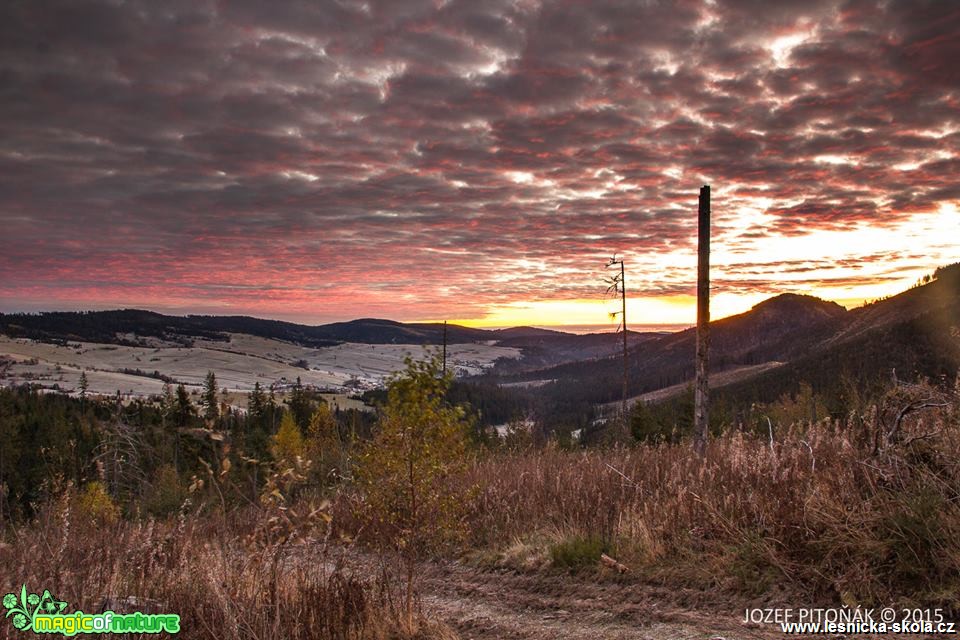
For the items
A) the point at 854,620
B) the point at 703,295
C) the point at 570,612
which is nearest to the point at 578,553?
the point at 570,612

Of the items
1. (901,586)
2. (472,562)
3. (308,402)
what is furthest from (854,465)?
(308,402)

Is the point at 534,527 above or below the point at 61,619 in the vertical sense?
below

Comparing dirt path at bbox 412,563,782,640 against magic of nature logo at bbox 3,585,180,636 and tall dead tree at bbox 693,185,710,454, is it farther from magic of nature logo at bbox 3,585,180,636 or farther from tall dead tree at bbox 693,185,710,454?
tall dead tree at bbox 693,185,710,454

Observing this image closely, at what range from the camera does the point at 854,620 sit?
5.39 metres

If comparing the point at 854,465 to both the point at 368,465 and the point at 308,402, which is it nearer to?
the point at 368,465

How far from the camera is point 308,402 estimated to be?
3319 inches

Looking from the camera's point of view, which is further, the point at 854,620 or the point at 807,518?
the point at 807,518

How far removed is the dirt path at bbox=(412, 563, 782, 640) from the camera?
580cm

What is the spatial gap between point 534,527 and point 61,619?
677 cm

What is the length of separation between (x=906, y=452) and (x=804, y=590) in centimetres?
222

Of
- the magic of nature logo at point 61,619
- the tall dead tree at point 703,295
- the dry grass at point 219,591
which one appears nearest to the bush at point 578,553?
the dry grass at point 219,591

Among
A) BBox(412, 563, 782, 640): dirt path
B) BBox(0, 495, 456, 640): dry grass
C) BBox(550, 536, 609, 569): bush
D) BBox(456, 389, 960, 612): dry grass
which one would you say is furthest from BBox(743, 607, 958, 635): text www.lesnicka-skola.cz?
BBox(0, 495, 456, 640): dry grass

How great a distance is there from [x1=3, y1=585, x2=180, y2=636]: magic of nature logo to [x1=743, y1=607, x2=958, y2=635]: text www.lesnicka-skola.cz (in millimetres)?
5715

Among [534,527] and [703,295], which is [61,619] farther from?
[703,295]
